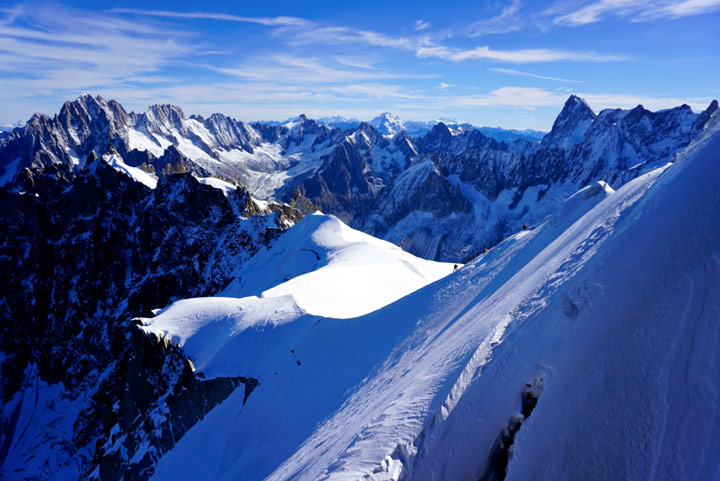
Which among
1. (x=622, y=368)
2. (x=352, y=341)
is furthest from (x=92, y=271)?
(x=622, y=368)

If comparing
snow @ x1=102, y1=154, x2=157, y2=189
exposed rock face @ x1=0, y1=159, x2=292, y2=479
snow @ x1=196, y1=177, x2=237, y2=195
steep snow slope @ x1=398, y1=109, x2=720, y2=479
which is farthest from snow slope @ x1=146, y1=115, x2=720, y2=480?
snow @ x1=102, y1=154, x2=157, y2=189

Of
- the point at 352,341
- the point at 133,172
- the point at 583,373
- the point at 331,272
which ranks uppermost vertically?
the point at 133,172

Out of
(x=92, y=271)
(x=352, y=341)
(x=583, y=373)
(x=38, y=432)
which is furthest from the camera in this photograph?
(x=92, y=271)

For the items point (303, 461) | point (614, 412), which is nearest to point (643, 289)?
point (614, 412)

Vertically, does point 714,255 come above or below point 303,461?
above

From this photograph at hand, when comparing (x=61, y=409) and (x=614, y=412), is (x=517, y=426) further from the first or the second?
(x=61, y=409)

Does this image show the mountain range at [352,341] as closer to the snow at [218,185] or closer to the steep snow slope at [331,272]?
the steep snow slope at [331,272]

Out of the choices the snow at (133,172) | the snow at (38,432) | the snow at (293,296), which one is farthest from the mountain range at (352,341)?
the snow at (133,172)

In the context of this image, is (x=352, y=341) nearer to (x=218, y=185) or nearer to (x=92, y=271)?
(x=218, y=185)
